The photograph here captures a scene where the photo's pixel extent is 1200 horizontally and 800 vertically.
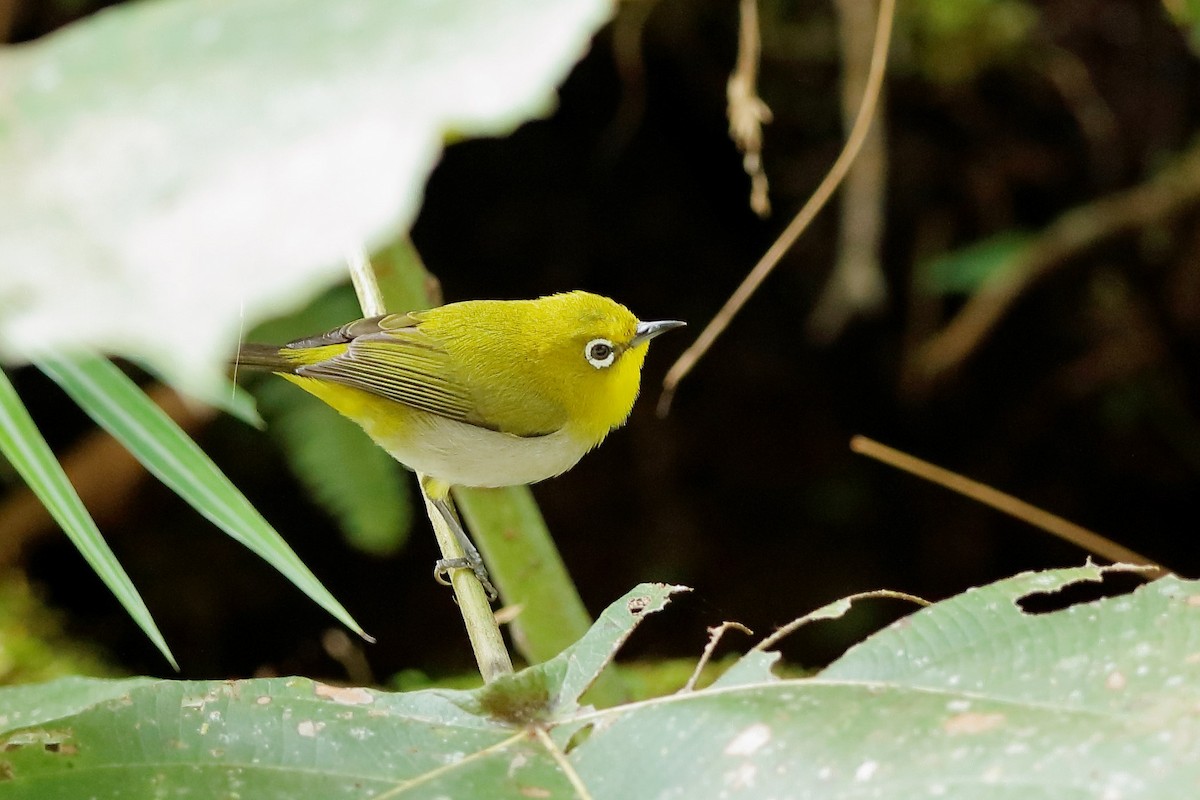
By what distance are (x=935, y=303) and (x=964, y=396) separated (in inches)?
20.4

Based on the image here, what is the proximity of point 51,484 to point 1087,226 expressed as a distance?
441cm

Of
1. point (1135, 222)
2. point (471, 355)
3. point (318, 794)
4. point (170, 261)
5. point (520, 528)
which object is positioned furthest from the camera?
point (1135, 222)

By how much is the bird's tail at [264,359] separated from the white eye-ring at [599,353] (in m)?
0.69

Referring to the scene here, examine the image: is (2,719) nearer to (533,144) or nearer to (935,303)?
(533,144)

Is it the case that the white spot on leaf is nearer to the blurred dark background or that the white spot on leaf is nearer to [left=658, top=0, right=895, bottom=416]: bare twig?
[left=658, top=0, right=895, bottom=416]: bare twig

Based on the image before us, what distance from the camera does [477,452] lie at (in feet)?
8.11

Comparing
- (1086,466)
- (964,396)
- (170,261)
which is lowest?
(1086,466)

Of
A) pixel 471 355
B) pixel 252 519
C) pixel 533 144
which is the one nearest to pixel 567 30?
pixel 252 519

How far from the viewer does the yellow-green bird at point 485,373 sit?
2.61m

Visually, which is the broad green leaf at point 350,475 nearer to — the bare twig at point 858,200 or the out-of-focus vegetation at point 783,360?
the out-of-focus vegetation at point 783,360

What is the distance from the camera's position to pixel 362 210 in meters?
0.33

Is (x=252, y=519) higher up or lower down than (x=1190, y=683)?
higher up

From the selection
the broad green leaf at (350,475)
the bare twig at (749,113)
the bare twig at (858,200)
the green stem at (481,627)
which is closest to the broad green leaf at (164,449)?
the green stem at (481,627)

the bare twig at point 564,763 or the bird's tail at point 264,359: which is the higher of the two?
the bird's tail at point 264,359
